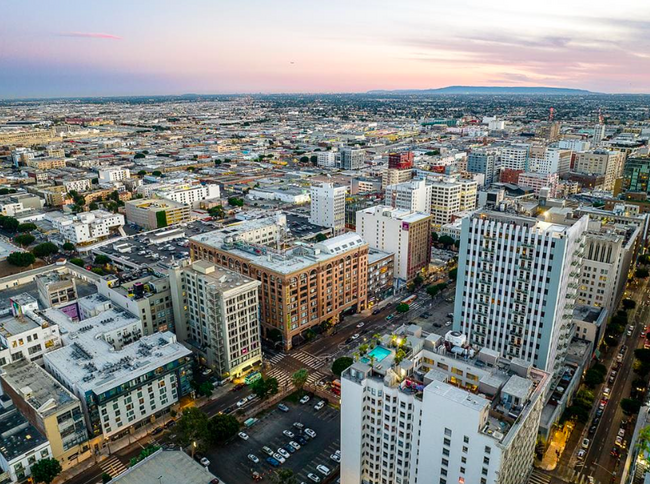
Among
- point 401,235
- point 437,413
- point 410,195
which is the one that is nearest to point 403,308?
point 401,235

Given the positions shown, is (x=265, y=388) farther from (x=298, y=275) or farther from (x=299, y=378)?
(x=298, y=275)

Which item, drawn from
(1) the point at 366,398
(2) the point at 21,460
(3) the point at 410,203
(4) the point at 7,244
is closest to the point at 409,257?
(3) the point at 410,203

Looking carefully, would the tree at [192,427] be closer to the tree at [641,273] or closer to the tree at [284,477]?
the tree at [284,477]

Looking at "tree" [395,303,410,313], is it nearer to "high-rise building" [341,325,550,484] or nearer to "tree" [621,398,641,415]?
"tree" [621,398,641,415]

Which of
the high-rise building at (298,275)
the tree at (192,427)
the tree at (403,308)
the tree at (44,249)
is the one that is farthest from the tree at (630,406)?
the tree at (44,249)

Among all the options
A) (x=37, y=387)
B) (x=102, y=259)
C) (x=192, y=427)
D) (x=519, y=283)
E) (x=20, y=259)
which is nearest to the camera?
(x=192, y=427)

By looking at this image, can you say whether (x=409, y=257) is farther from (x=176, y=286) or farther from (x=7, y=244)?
(x=7, y=244)
